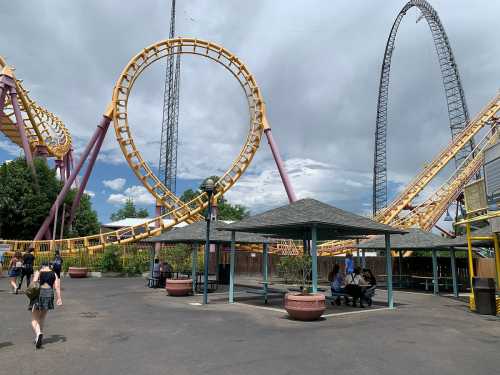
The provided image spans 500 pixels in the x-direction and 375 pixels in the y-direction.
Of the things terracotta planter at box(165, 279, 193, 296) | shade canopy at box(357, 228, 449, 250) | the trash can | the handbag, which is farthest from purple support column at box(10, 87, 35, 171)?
the trash can

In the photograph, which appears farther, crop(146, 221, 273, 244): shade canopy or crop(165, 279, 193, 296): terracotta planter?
crop(146, 221, 273, 244): shade canopy

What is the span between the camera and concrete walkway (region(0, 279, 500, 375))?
5902mm

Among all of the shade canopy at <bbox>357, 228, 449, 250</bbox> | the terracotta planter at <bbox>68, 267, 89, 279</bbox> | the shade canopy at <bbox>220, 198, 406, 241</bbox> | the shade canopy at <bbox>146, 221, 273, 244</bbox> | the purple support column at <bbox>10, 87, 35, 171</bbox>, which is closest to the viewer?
the shade canopy at <bbox>220, 198, 406, 241</bbox>

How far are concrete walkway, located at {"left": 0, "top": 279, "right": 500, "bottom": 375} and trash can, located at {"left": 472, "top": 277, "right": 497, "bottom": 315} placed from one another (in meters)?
0.47

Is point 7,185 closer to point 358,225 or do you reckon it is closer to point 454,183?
point 358,225

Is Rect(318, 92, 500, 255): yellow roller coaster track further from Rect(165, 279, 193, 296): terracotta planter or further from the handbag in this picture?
the handbag

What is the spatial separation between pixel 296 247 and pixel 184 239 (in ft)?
63.1

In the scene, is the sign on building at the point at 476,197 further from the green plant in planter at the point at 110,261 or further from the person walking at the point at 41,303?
the green plant in planter at the point at 110,261

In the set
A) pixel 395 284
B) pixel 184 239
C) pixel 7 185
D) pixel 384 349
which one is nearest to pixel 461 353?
pixel 384 349

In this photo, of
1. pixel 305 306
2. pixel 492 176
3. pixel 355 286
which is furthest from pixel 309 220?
pixel 492 176

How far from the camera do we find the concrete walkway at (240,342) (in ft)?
19.4

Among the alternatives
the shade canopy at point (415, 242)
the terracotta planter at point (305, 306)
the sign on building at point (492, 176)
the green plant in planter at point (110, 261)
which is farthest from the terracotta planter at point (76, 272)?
the sign on building at point (492, 176)

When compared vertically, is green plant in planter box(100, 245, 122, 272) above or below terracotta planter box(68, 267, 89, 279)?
above

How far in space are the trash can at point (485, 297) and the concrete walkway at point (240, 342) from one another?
47 centimetres
